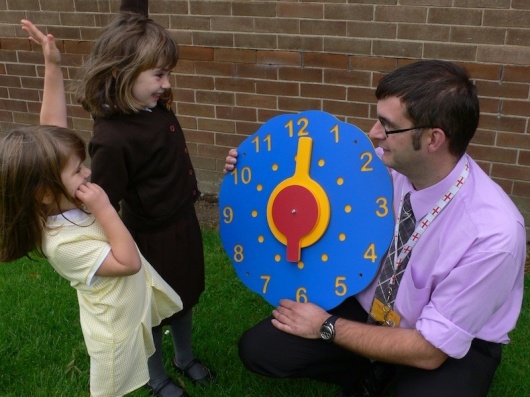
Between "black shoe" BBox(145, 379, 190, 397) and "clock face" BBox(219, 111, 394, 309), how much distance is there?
617 mm

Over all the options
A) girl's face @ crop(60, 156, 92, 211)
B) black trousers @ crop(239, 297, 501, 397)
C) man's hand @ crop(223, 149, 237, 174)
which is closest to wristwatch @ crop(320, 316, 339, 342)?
black trousers @ crop(239, 297, 501, 397)

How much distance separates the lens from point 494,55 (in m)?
3.59

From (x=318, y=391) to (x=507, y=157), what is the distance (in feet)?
6.84

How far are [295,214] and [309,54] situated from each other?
2005mm

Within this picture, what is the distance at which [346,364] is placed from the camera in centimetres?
255

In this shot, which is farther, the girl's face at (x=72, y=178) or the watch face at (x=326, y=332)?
the watch face at (x=326, y=332)

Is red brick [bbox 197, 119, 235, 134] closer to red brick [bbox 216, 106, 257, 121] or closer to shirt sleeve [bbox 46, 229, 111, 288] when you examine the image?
red brick [bbox 216, 106, 257, 121]

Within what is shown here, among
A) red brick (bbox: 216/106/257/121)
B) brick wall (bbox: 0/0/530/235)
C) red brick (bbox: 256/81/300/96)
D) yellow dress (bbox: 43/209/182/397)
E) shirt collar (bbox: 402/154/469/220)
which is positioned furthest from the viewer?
red brick (bbox: 216/106/257/121)

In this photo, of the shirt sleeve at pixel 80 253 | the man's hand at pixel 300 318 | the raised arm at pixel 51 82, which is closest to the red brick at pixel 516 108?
the man's hand at pixel 300 318

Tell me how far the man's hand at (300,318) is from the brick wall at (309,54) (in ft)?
6.48

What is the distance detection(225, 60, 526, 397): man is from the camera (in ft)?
6.45

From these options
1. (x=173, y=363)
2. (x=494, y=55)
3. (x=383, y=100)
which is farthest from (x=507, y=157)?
(x=173, y=363)

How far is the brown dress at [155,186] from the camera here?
7.20 ft

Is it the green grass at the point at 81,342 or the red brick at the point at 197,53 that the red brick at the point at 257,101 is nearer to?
the red brick at the point at 197,53
